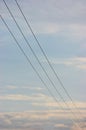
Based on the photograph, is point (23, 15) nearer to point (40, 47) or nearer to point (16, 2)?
point (16, 2)

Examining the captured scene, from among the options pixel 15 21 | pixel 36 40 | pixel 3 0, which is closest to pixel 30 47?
pixel 36 40

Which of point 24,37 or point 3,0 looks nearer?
point 3,0

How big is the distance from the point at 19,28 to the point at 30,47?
5750mm

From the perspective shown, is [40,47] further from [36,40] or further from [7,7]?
[7,7]

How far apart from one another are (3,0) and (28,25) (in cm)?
908

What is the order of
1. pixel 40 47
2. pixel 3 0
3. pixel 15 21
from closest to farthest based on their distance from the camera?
pixel 3 0
pixel 15 21
pixel 40 47

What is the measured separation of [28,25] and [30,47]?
17.9 feet

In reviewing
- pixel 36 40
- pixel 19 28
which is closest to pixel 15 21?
pixel 19 28

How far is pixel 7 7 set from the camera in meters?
76.3

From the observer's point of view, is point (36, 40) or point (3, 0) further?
point (36, 40)

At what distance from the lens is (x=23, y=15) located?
78688mm

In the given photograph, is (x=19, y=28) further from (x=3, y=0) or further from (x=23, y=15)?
(x=3, y=0)

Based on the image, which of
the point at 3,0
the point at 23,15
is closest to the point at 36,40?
the point at 23,15

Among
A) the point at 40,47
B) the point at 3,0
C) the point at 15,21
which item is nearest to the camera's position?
the point at 3,0
